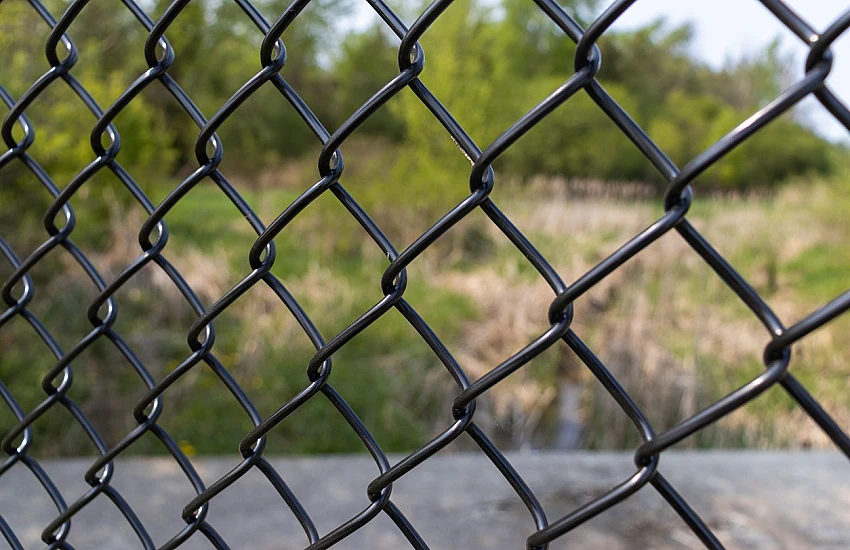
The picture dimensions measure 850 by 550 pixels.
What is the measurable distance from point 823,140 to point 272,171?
33.4ft

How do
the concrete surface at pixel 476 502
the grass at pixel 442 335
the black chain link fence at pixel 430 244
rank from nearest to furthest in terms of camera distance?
the black chain link fence at pixel 430 244, the concrete surface at pixel 476 502, the grass at pixel 442 335

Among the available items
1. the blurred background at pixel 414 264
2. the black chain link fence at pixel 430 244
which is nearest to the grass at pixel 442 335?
the blurred background at pixel 414 264

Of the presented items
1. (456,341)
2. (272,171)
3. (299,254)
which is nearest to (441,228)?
(456,341)

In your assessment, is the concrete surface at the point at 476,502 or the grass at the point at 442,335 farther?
the grass at the point at 442,335

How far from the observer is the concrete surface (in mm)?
1661

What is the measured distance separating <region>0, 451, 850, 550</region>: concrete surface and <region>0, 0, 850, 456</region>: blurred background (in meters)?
1.06

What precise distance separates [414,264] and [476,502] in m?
4.19

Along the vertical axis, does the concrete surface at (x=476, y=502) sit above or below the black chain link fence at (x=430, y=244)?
below

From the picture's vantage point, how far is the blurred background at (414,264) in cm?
322

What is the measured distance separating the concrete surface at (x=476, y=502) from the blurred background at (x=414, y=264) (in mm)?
1060

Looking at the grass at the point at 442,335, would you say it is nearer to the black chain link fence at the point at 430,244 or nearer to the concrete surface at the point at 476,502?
the concrete surface at the point at 476,502

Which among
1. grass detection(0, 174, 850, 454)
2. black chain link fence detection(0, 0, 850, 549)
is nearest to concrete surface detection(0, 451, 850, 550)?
black chain link fence detection(0, 0, 850, 549)

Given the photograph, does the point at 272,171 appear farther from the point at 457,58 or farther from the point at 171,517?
the point at 171,517

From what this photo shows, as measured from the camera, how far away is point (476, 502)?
1.85 metres
